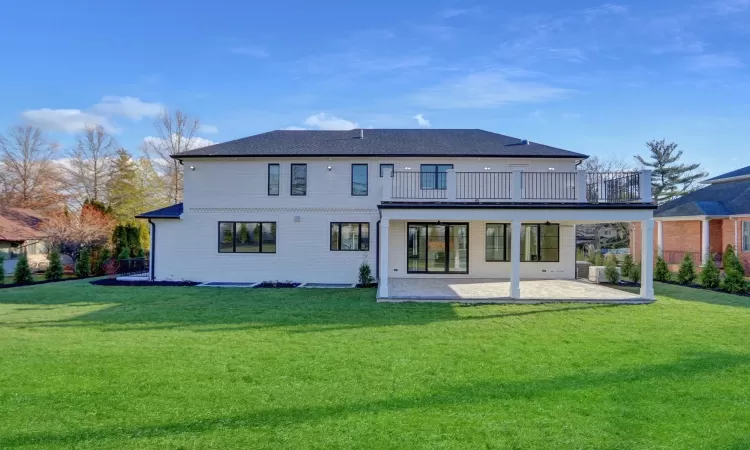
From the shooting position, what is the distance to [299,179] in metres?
15.9

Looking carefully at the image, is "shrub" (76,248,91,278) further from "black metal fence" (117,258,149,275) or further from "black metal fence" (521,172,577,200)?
"black metal fence" (521,172,577,200)

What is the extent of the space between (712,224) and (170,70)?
2788 cm

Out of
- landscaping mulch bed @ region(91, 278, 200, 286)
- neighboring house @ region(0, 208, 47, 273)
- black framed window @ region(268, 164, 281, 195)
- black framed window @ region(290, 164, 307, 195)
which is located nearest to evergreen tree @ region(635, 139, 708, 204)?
black framed window @ region(290, 164, 307, 195)

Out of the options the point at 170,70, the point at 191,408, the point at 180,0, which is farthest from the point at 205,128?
the point at 191,408

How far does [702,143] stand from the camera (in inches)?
1049

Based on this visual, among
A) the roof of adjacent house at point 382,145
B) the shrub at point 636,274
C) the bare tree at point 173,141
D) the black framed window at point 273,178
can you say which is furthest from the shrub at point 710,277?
the bare tree at point 173,141

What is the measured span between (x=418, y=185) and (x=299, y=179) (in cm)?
467

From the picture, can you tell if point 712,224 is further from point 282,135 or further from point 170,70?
point 170,70

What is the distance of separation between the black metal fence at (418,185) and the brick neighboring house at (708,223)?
40.5 feet

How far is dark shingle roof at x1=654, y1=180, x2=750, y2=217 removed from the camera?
20.0 m

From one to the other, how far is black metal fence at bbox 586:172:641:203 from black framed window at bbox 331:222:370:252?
7726 millimetres

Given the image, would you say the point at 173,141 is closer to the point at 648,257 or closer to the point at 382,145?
the point at 382,145

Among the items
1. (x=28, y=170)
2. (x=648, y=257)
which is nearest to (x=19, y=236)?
(x=28, y=170)

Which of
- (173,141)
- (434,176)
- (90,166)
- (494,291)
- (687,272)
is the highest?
(173,141)
